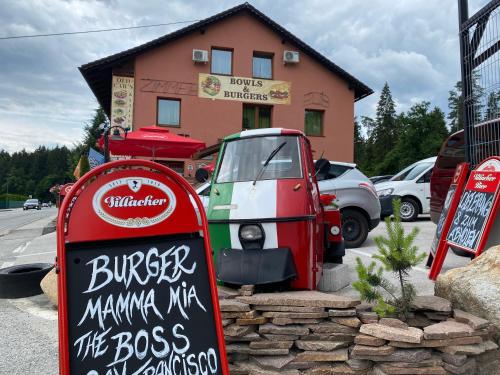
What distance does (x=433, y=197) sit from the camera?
278 inches

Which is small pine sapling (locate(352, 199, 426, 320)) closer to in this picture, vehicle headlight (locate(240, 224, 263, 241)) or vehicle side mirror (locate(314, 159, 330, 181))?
vehicle headlight (locate(240, 224, 263, 241))

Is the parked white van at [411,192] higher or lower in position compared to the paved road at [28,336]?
higher

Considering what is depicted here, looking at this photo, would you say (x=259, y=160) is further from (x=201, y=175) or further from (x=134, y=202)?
(x=134, y=202)

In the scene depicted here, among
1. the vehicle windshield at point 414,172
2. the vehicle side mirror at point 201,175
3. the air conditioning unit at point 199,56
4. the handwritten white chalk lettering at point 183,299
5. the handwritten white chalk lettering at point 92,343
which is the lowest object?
the handwritten white chalk lettering at point 92,343

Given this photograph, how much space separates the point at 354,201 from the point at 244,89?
525 inches

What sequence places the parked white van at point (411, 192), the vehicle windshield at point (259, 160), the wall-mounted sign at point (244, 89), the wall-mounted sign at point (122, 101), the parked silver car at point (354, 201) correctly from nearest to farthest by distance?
the vehicle windshield at point (259, 160) < the parked silver car at point (354, 201) < the parked white van at point (411, 192) < the wall-mounted sign at point (122, 101) < the wall-mounted sign at point (244, 89)

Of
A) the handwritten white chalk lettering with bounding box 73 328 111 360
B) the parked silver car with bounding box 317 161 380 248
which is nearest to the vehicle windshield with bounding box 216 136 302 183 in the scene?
the handwritten white chalk lettering with bounding box 73 328 111 360

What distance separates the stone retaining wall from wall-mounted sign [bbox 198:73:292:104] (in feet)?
57.1

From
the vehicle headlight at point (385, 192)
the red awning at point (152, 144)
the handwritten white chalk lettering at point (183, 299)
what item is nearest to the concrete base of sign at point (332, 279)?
the handwritten white chalk lettering at point (183, 299)

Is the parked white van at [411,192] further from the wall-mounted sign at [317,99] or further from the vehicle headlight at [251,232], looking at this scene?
the wall-mounted sign at [317,99]

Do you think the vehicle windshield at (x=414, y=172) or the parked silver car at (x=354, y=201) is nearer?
the parked silver car at (x=354, y=201)

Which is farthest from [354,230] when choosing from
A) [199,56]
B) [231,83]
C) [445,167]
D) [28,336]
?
[199,56]

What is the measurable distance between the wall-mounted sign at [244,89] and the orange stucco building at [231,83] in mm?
46

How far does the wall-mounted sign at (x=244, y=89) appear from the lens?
19.7 metres
